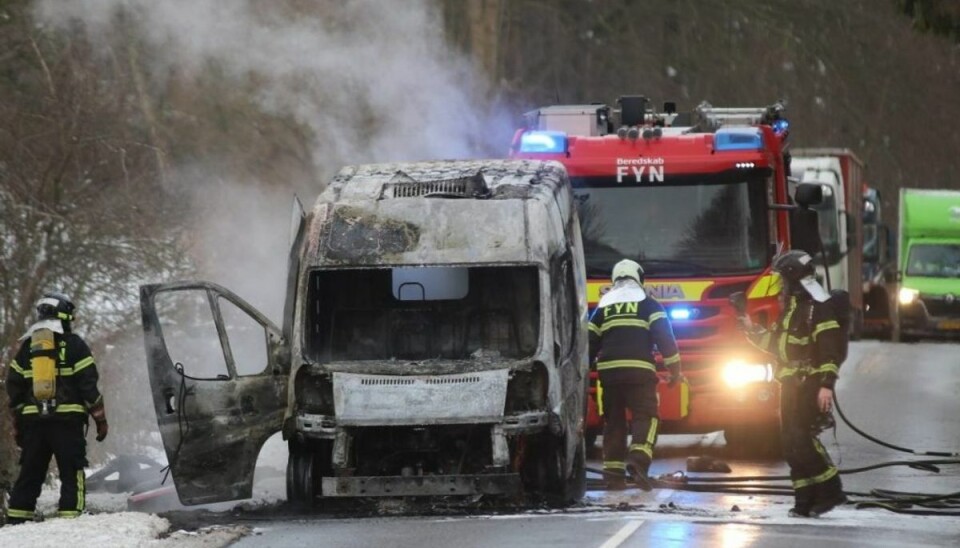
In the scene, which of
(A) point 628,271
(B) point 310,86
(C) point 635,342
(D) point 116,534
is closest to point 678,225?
(A) point 628,271

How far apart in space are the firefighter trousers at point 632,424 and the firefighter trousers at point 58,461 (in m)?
3.71

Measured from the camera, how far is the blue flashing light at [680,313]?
1497 cm

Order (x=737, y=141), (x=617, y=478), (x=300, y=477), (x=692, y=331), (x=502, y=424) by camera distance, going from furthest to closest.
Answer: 1. (x=737, y=141)
2. (x=692, y=331)
3. (x=617, y=478)
4. (x=300, y=477)
5. (x=502, y=424)

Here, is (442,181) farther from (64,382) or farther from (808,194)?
(808,194)

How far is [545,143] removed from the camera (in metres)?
15.5

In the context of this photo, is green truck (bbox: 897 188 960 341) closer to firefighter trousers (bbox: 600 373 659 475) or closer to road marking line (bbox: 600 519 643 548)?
firefighter trousers (bbox: 600 373 659 475)

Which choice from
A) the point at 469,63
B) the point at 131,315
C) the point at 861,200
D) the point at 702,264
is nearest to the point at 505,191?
the point at 702,264

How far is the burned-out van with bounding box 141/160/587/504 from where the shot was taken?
36.9ft

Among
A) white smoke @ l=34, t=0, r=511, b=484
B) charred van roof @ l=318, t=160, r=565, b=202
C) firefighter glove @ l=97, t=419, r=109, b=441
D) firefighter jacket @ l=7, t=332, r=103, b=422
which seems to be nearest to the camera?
firefighter jacket @ l=7, t=332, r=103, b=422

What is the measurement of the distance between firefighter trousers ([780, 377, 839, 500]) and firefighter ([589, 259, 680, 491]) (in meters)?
1.56

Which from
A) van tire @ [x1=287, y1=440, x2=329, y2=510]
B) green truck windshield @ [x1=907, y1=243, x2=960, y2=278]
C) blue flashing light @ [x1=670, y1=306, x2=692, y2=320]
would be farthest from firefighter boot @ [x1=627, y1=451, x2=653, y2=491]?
green truck windshield @ [x1=907, y1=243, x2=960, y2=278]

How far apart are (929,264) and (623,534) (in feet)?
82.5

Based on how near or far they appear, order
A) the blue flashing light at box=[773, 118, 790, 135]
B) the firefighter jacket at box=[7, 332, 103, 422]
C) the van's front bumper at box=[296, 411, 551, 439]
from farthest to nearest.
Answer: the blue flashing light at box=[773, 118, 790, 135]
the firefighter jacket at box=[7, 332, 103, 422]
the van's front bumper at box=[296, 411, 551, 439]

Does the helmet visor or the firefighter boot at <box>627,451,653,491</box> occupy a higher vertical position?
the helmet visor
